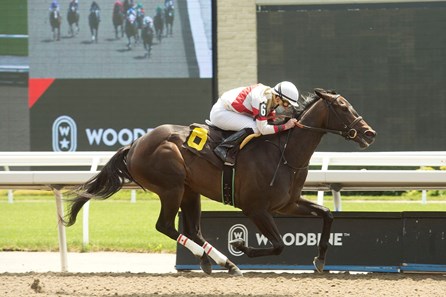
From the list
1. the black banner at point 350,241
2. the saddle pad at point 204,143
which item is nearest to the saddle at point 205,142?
the saddle pad at point 204,143

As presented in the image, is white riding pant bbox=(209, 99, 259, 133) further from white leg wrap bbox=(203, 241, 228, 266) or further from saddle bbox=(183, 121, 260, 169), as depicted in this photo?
white leg wrap bbox=(203, 241, 228, 266)

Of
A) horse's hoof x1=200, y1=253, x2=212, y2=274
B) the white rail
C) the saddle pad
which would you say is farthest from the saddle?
the white rail

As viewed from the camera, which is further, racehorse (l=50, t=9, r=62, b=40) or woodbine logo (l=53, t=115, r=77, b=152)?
racehorse (l=50, t=9, r=62, b=40)

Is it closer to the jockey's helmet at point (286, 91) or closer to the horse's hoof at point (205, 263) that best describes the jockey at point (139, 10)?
the jockey's helmet at point (286, 91)

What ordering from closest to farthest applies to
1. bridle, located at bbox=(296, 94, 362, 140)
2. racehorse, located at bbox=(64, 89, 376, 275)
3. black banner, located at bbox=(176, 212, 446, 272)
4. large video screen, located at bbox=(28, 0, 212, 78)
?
racehorse, located at bbox=(64, 89, 376, 275) → bridle, located at bbox=(296, 94, 362, 140) → black banner, located at bbox=(176, 212, 446, 272) → large video screen, located at bbox=(28, 0, 212, 78)

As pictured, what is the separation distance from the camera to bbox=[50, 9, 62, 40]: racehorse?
22.1 m

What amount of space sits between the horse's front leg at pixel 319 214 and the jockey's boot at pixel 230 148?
632 millimetres

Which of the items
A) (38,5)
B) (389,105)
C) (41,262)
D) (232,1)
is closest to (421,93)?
(389,105)

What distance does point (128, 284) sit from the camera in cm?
789

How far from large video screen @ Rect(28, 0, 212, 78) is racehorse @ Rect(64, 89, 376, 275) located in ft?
43.7

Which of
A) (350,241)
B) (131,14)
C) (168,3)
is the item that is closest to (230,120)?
(350,241)

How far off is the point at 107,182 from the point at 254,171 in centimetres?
127

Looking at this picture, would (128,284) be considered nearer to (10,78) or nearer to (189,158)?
(189,158)

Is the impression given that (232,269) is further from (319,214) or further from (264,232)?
(319,214)
